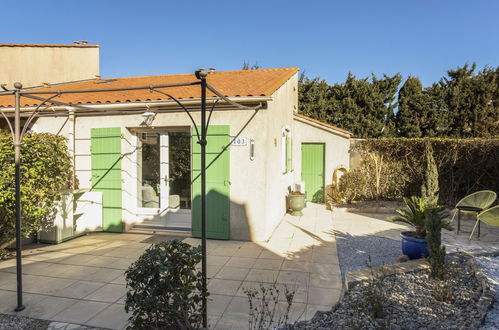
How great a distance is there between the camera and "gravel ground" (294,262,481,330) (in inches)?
114

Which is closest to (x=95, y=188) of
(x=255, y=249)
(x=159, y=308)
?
(x=255, y=249)

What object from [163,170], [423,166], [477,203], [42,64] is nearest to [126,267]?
[163,170]

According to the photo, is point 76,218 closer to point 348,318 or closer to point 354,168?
Result: point 348,318

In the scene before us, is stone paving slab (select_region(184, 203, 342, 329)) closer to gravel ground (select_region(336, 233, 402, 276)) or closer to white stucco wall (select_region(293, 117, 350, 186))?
gravel ground (select_region(336, 233, 402, 276))

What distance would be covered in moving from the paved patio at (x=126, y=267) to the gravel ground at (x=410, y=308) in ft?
0.96

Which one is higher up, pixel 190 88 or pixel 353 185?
pixel 190 88

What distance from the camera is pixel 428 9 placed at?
909 centimetres

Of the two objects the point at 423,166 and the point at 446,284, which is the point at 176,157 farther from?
the point at 423,166

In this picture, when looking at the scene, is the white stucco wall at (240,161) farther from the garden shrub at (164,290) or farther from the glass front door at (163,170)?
the garden shrub at (164,290)

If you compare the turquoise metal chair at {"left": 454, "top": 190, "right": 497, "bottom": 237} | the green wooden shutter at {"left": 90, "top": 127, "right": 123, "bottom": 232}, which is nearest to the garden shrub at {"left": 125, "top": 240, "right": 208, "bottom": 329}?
the green wooden shutter at {"left": 90, "top": 127, "right": 123, "bottom": 232}

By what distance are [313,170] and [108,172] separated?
23.2ft

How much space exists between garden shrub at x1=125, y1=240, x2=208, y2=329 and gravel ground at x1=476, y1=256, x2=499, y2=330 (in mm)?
2672

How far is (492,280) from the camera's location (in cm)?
384

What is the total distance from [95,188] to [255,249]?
4.19 metres
